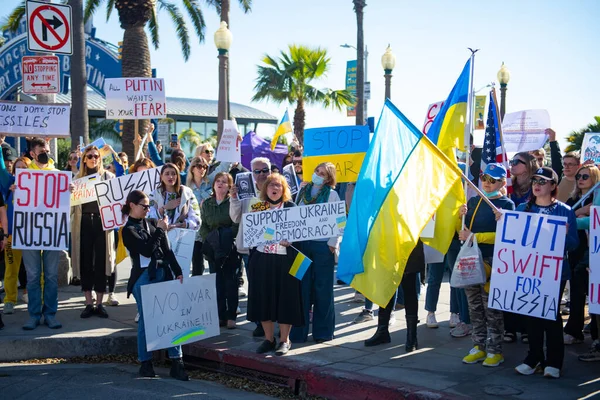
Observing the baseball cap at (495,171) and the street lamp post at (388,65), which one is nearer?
the baseball cap at (495,171)

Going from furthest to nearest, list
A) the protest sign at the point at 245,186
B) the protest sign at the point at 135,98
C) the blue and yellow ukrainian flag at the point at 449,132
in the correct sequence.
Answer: the protest sign at the point at 135,98
the protest sign at the point at 245,186
the blue and yellow ukrainian flag at the point at 449,132

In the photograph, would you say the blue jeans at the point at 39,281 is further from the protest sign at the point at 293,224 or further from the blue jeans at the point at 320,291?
the blue jeans at the point at 320,291

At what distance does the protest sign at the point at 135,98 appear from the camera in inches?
400

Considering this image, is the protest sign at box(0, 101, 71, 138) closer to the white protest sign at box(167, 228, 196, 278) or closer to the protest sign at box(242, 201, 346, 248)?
the white protest sign at box(167, 228, 196, 278)

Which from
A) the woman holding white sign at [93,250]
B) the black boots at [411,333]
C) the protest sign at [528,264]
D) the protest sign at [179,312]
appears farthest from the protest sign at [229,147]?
the protest sign at [528,264]

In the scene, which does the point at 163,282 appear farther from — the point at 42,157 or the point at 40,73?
the point at 40,73

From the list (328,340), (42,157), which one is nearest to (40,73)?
(42,157)

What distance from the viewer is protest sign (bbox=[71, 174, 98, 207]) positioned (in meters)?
8.31

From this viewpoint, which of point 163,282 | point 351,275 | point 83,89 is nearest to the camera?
point 351,275

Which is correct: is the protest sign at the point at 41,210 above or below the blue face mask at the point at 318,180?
below

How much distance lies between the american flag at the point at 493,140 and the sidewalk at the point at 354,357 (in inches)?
78.6

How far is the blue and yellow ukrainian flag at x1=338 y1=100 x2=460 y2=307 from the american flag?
1.78m

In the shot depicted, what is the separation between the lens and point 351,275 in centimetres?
605

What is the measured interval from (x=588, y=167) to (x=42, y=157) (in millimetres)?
6040
